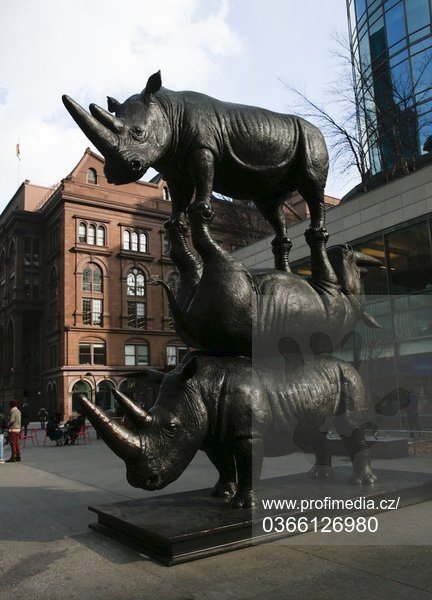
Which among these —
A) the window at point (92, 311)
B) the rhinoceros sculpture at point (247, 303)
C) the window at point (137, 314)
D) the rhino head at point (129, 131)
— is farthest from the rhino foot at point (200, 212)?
the window at point (137, 314)

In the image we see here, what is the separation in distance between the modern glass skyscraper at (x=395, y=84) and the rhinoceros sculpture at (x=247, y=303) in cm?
1858

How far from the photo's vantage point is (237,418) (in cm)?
450

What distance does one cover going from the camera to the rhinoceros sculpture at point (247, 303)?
4820mm

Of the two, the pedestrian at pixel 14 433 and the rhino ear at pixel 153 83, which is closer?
the rhino ear at pixel 153 83

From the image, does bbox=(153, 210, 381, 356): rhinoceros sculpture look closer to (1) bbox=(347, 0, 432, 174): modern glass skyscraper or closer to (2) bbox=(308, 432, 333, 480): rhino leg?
(2) bbox=(308, 432, 333, 480): rhino leg

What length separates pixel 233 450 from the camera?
14.9ft

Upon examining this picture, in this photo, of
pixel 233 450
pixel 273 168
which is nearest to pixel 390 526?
pixel 233 450

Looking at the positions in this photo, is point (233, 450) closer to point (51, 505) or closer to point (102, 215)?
point (51, 505)

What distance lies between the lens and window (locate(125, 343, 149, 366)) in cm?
5162

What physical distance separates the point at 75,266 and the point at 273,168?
4581 centimetres

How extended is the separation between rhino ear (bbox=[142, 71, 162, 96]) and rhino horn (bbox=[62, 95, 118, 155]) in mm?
659

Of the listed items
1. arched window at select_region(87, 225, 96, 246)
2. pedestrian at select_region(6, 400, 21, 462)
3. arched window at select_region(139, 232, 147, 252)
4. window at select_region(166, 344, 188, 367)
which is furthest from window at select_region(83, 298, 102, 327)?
pedestrian at select_region(6, 400, 21, 462)

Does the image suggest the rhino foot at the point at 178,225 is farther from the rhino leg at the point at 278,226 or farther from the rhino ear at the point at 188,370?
the rhino ear at the point at 188,370

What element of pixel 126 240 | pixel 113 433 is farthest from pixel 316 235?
pixel 126 240
